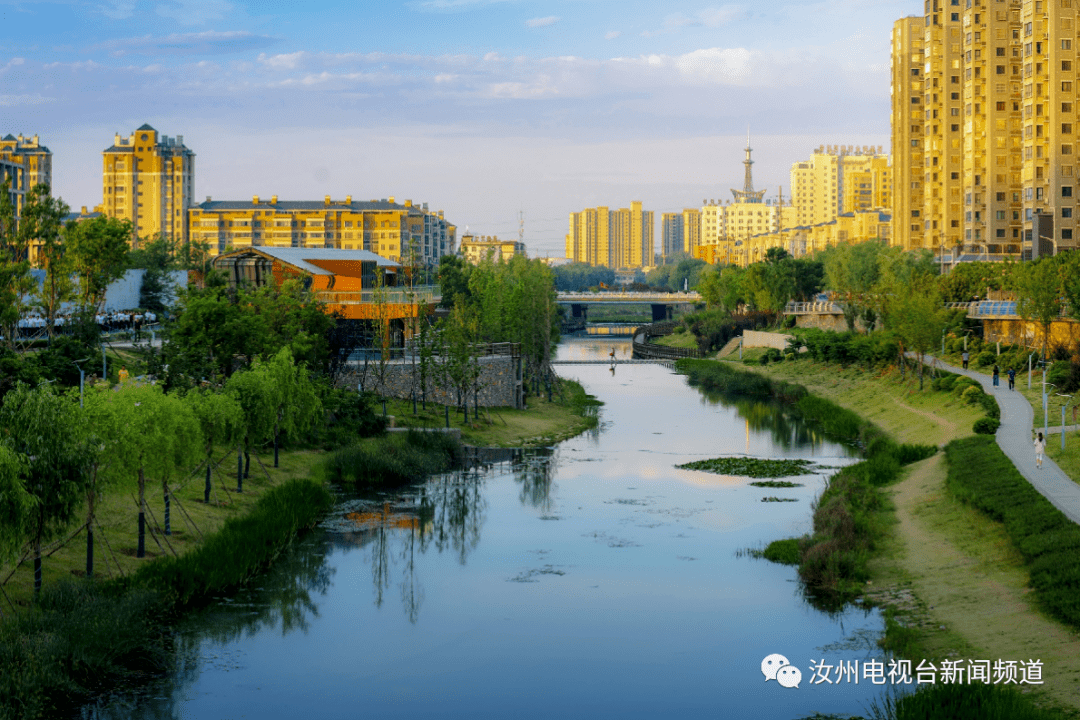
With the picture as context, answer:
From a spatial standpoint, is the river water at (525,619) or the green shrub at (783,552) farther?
the green shrub at (783,552)

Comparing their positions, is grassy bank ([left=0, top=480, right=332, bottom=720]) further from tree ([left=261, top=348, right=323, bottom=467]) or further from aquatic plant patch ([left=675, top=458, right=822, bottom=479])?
aquatic plant patch ([left=675, top=458, right=822, bottom=479])

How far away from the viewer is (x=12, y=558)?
25.1 meters

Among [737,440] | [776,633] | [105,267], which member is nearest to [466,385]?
[737,440]

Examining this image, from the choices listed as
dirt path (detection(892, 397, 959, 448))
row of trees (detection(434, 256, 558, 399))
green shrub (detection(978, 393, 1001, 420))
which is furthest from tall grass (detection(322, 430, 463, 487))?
green shrub (detection(978, 393, 1001, 420))

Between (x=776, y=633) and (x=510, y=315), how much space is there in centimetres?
5607

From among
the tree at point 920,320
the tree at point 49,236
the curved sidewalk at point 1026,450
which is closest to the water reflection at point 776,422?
the tree at point 920,320

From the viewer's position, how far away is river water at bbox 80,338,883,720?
84.1ft

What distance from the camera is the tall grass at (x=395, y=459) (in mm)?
51188

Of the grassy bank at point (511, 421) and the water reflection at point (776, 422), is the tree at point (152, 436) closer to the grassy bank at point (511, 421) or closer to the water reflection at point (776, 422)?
the grassy bank at point (511, 421)

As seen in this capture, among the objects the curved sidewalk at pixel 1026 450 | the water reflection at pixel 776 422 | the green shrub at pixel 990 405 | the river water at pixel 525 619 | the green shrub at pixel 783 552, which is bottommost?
the river water at pixel 525 619

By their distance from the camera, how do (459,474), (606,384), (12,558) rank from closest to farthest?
(12,558) → (459,474) → (606,384)

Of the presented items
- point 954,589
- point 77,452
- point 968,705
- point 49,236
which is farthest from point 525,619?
point 49,236

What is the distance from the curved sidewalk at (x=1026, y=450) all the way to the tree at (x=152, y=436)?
2482 cm

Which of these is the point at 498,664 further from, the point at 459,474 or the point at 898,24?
the point at 898,24
